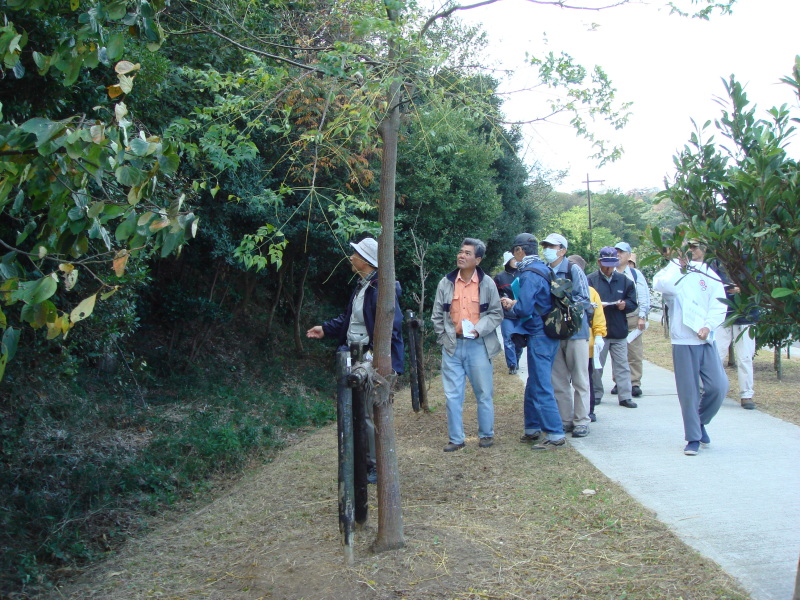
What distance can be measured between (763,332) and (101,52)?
327 centimetres

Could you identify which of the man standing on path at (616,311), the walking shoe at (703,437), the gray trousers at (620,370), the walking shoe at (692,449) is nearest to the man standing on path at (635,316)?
the man standing on path at (616,311)

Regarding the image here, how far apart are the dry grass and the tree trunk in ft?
18.3

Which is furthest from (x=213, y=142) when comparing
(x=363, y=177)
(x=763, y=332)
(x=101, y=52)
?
(x=363, y=177)

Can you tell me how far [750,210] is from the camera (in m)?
3.35

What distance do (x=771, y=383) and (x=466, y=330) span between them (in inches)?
243

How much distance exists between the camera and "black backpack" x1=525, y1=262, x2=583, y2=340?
7277 mm

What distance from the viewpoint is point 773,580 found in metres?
4.11

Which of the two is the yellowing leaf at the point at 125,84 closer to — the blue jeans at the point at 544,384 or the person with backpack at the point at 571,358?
the blue jeans at the point at 544,384

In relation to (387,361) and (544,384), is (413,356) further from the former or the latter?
(387,361)

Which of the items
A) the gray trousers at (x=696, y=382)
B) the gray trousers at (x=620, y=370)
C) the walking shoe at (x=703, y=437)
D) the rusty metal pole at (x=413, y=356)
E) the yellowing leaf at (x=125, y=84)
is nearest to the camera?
the yellowing leaf at (x=125, y=84)

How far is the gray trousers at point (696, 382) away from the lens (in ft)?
22.2

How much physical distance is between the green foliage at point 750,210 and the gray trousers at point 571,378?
4.03 metres

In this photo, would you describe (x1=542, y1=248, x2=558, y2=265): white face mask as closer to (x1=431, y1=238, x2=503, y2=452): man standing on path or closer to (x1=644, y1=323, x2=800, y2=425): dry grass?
(x1=431, y1=238, x2=503, y2=452): man standing on path

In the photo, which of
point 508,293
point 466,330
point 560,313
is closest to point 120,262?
point 466,330
